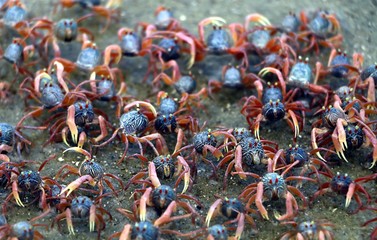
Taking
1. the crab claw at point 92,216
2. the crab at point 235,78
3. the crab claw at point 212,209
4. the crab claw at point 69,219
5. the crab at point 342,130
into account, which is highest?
the crab at point 342,130

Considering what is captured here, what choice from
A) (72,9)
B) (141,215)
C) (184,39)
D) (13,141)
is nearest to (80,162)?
(13,141)

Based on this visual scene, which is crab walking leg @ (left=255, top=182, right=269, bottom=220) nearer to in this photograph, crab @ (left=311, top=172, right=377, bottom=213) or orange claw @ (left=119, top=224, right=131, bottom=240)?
crab @ (left=311, top=172, right=377, bottom=213)

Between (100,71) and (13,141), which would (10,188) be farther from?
(100,71)

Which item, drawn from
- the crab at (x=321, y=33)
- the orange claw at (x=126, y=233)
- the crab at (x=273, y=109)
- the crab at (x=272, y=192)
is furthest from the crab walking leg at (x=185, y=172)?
the crab at (x=321, y=33)

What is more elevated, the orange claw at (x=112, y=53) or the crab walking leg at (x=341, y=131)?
the crab walking leg at (x=341, y=131)

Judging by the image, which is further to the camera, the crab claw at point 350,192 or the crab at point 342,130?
the crab at point 342,130

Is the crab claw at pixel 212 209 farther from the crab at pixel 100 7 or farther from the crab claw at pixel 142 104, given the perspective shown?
the crab at pixel 100 7

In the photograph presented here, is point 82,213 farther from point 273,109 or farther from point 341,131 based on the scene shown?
point 341,131

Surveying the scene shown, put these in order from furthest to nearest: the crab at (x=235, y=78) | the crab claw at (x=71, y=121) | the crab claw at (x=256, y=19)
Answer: the crab claw at (x=256, y=19)
the crab at (x=235, y=78)
the crab claw at (x=71, y=121)

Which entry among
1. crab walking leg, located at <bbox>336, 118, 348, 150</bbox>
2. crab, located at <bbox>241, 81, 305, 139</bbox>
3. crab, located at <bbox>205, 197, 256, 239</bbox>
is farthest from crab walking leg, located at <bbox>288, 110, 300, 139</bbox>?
crab, located at <bbox>205, 197, 256, 239</bbox>
